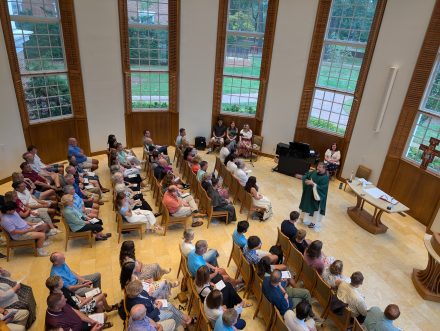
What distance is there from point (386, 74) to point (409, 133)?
1609mm

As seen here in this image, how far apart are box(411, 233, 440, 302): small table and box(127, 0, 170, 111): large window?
329 inches

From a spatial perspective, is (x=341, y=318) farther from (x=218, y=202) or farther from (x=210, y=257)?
(x=218, y=202)

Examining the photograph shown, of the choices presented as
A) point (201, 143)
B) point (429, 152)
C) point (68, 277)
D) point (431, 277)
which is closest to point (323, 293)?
point (431, 277)

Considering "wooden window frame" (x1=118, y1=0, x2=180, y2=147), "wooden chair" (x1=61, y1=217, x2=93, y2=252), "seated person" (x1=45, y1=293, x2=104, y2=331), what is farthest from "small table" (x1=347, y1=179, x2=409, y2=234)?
"seated person" (x1=45, y1=293, x2=104, y2=331)

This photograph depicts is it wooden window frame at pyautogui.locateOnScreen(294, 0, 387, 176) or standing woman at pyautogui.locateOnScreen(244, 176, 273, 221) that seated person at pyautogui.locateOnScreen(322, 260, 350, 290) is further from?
wooden window frame at pyautogui.locateOnScreen(294, 0, 387, 176)

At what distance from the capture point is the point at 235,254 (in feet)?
19.0

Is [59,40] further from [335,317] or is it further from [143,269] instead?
[335,317]

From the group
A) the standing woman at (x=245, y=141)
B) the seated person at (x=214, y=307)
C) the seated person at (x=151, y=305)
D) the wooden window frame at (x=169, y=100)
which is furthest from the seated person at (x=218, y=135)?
the seated person at (x=214, y=307)

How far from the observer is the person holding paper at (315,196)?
716 centimetres

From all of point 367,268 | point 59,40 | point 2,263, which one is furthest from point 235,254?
point 59,40

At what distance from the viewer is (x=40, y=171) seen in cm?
758

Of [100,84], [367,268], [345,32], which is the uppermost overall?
[345,32]

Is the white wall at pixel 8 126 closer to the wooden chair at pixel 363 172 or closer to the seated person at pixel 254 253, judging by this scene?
the seated person at pixel 254 253

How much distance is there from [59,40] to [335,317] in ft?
30.1
